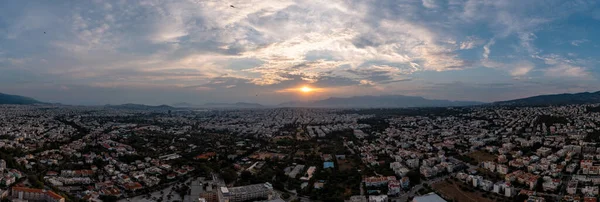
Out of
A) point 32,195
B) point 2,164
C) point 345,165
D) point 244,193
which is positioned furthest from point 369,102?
point 32,195

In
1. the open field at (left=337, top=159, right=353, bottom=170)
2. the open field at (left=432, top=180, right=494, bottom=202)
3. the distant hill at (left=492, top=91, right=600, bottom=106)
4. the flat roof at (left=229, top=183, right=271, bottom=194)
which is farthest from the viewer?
the distant hill at (left=492, top=91, right=600, bottom=106)

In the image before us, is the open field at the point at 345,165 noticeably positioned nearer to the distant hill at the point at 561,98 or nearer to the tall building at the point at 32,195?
the tall building at the point at 32,195

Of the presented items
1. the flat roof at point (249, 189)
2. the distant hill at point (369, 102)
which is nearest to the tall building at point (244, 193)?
the flat roof at point (249, 189)

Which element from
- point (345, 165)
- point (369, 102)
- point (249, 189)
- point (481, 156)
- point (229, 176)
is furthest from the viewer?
point (369, 102)

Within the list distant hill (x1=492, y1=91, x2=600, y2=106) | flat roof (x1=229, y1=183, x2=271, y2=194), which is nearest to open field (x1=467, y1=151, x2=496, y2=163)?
flat roof (x1=229, y1=183, x2=271, y2=194)

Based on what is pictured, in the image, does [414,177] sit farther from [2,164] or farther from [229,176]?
[2,164]

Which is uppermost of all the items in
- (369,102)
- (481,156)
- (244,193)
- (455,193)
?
(369,102)

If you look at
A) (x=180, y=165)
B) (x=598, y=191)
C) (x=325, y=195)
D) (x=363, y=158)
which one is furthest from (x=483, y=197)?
(x=180, y=165)

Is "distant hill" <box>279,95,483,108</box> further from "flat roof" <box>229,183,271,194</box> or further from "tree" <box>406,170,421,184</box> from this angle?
"flat roof" <box>229,183,271,194</box>

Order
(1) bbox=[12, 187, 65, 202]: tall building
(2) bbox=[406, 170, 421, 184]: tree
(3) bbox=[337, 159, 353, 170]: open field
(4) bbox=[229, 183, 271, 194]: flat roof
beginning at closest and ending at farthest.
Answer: (1) bbox=[12, 187, 65, 202]: tall building, (4) bbox=[229, 183, 271, 194]: flat roof, (2) bbox=[406, 170, 421, 184]: tree, (3) bbox=[337, 159, 353, 170]: open field

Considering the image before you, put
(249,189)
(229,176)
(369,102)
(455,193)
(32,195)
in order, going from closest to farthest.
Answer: (32,195) < (249,189) < (455,193) < (229,176) < (369,102)
